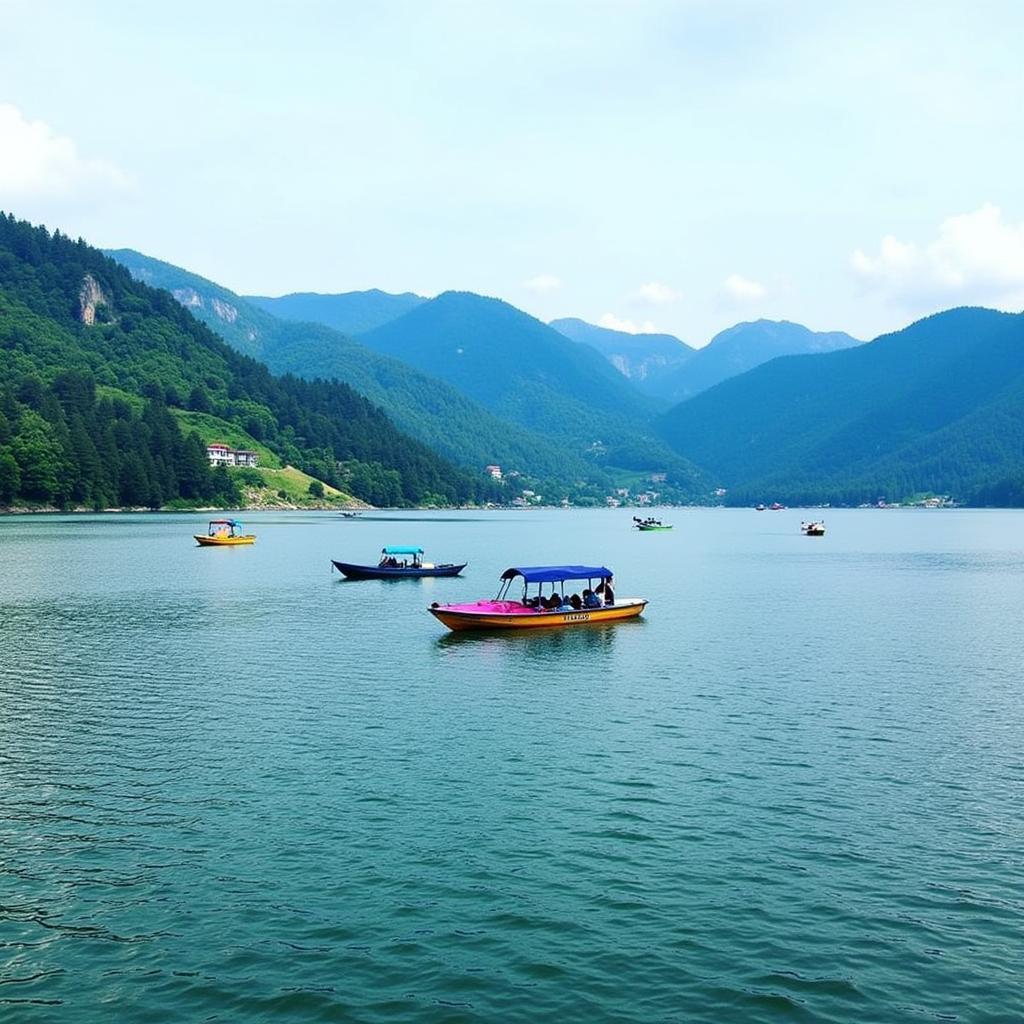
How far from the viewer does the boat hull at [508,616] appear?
237ft

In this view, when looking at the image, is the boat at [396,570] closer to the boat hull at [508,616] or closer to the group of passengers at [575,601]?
the group of passengers at [575,601]

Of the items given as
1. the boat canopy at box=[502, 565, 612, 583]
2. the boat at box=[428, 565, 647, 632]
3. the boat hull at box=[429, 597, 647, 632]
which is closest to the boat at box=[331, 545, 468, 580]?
the boat at box=[428, 565, 647, 632]

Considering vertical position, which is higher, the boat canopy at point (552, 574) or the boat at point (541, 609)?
the boat canopy at point (552, 574)

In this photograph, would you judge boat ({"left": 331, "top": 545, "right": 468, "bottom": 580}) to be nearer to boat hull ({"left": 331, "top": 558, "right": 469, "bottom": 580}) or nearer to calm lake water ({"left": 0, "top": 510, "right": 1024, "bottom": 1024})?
boat hull ({"left": 331, "top": 558, "right": 469, "bottom": 580})

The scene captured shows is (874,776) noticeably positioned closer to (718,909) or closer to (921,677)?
(718,909)

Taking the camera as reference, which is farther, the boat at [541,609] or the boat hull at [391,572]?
the boat hull at [391,572]

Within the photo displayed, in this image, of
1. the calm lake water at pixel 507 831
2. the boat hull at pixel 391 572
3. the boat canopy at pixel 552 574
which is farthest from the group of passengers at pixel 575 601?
the boat hull at pixel 391 572

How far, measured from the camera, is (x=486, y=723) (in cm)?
4441

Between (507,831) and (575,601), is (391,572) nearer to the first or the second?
(575,601)

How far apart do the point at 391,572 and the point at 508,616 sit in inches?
1882

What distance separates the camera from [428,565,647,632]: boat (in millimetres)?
72562

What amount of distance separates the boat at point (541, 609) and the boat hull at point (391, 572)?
3824cm

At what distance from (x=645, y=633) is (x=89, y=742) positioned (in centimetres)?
4568

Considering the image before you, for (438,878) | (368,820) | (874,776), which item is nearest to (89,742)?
(368,820)
